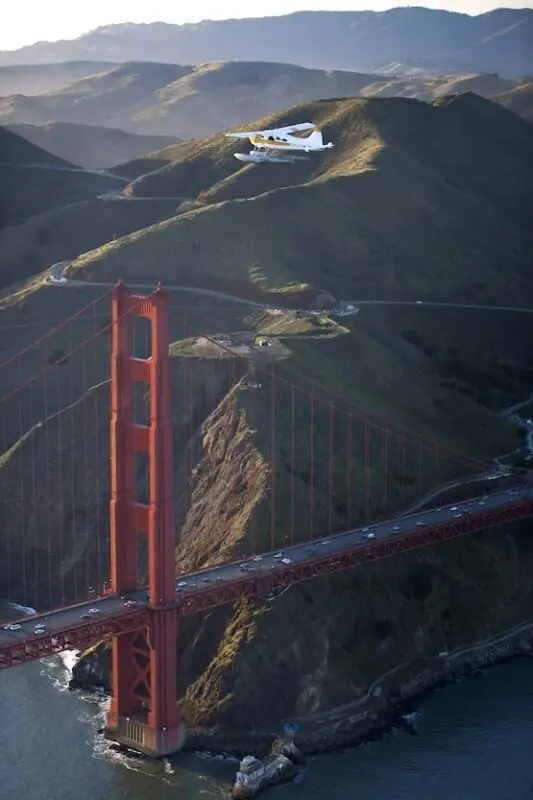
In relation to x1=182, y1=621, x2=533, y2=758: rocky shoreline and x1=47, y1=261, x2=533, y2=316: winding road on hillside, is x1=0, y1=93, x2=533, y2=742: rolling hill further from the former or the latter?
x1=47, y1=261, x2=533, y2=316: winding road on hillside

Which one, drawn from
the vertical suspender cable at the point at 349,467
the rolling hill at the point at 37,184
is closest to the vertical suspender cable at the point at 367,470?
the vertical suspender cable at the point at 349,467

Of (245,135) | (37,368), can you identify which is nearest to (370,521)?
(37,368)

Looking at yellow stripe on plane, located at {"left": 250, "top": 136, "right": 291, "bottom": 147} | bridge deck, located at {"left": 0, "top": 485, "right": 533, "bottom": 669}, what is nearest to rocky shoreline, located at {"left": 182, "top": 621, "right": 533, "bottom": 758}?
bridge deck, located at {"left": 0, "top": 485, "right": 533, "bottom": 669}

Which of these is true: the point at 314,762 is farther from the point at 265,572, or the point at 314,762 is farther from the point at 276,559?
the point at 276,559

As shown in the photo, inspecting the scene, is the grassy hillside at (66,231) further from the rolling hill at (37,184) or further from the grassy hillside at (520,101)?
the grassy hillside at (520,101)

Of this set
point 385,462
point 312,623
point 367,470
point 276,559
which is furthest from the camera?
point 385,462

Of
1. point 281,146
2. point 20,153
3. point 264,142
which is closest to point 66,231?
point 264,142
